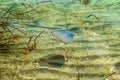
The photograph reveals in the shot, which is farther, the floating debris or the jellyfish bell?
the jellyfish bell

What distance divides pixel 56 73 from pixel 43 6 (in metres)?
1.61

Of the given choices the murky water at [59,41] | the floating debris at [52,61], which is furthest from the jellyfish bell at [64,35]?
the floating debris at [52,61]

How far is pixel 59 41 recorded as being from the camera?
11.0 ft

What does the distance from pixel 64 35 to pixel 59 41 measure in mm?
107

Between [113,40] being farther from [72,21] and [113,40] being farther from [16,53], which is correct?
[16,53]

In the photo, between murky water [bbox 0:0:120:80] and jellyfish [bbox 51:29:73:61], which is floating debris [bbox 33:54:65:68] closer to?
murky water [bbox 0:0:120:80]

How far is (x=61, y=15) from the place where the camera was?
397 centimetres

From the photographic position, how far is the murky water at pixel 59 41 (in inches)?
117

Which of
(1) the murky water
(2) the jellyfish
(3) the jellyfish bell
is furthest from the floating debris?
(3) the jellyfish bell

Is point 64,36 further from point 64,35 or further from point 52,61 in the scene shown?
point 52,61

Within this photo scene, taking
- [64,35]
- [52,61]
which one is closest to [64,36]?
[64,35]

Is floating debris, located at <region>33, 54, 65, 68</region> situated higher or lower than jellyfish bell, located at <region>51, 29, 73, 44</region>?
lower

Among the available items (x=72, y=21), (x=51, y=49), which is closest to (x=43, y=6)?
(x=72, y=21)

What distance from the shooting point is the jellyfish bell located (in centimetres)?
335
